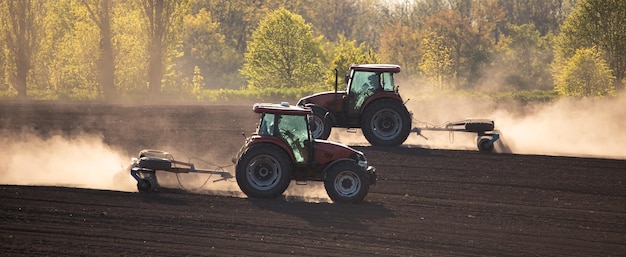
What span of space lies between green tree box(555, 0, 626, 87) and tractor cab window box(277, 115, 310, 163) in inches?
2086

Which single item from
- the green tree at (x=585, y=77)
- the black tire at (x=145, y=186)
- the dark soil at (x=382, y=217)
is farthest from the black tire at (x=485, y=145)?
the green tree at (x=585, y=77)

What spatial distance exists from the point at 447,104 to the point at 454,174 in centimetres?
2932

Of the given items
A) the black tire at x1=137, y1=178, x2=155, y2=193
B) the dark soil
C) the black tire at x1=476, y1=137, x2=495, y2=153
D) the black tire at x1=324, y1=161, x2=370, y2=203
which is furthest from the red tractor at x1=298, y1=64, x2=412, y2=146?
the black tire at x1=137, y1=178, x2=155, y2=193

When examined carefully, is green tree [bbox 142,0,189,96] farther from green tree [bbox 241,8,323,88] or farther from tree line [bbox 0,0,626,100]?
green tree [bbox 241,8,323,88]

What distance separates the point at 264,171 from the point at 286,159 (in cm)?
51

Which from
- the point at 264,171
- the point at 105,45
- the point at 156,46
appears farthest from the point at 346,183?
the point at 105,45

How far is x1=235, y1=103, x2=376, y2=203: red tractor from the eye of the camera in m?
17.3

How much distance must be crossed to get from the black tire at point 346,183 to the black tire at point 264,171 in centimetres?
79

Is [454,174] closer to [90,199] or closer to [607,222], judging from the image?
[607,222]

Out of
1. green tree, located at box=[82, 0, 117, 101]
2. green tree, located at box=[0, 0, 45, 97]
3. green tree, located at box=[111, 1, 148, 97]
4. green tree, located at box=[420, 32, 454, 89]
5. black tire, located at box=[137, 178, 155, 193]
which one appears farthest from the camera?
green tree, located at box=[420, 32, 454, 89]

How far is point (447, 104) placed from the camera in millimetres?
50219

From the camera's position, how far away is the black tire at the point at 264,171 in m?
17.3

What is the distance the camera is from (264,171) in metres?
17.5

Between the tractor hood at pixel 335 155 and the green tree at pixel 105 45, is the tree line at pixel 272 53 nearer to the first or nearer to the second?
the green tree at pixel 105 45
